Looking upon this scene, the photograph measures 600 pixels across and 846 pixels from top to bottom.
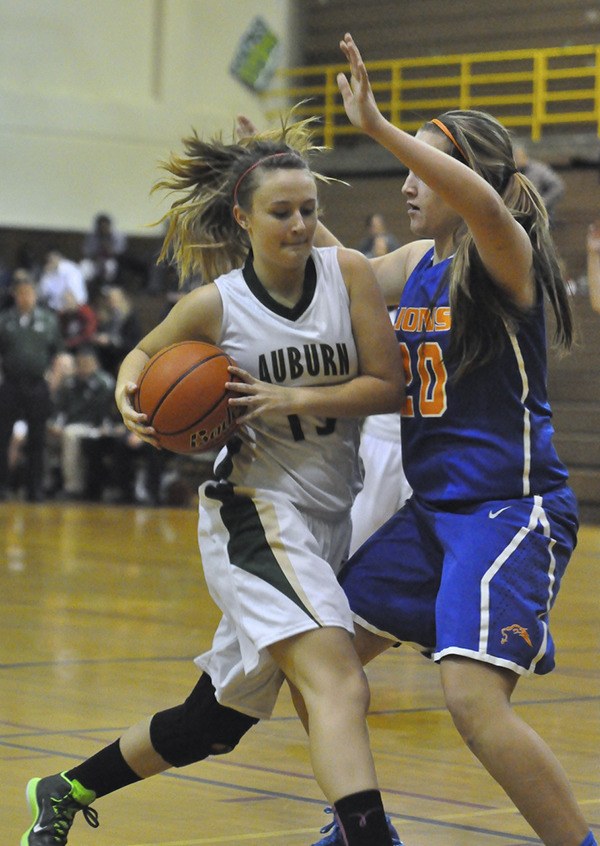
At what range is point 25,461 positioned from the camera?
581 inches

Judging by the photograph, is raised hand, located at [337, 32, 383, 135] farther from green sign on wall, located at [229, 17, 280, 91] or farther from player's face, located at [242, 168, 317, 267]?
green sign on wall, located at [229, 17, 280, 91]

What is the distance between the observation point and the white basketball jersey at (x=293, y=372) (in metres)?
3.49

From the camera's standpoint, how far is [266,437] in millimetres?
3520

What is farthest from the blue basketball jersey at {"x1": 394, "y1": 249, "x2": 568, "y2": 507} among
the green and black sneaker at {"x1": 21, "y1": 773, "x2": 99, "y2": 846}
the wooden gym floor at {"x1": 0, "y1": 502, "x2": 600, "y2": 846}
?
the green and black sneaker at {"x1": 21, "y1": 773, "x2": 99, "y2": 846}

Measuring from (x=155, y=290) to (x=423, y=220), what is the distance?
1491 cm

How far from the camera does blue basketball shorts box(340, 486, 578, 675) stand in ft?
10.2

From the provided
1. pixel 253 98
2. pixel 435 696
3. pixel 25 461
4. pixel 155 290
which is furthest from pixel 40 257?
pixel 435 696

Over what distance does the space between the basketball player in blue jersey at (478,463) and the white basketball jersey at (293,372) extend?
150 mm

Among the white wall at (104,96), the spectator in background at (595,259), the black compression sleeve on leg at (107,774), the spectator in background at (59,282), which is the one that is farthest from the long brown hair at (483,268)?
the white wall at (104,96)

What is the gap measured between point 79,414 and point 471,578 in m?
12.3

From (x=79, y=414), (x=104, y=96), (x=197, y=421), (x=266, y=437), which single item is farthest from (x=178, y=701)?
(x=104, y=96)

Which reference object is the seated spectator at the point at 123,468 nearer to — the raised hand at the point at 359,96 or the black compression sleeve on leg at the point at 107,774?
the black compression sleeve on leg at the point at 107,774

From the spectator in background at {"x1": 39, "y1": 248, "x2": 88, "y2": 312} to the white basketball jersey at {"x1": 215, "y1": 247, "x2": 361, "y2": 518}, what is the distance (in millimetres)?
13248

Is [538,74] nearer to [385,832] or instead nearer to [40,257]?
[40,257]
